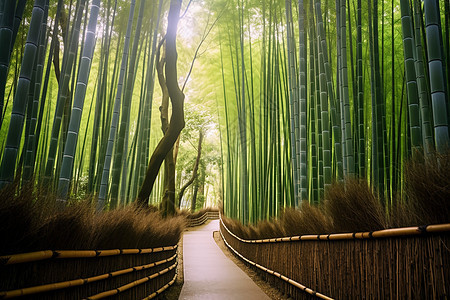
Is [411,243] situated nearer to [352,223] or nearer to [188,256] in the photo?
[352,223]

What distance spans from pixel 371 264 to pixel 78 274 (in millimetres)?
1298

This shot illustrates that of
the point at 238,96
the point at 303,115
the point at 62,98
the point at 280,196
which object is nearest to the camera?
the point at 62,98

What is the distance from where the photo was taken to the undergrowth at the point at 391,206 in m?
1.25

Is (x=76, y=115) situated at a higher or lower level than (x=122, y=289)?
higher

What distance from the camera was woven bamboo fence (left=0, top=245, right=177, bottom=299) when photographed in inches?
41.9

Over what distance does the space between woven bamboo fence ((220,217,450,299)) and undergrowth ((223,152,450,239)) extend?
0.05m

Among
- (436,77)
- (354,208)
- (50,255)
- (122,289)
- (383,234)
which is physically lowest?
(122,289)

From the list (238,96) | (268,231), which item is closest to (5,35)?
(268,231)

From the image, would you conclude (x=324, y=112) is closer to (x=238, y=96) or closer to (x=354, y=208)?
(x=354, y=208)

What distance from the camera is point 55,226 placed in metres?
1.31

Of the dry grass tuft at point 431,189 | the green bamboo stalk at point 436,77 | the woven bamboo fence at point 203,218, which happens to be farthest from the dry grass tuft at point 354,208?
the woven bamboo fence at point 203,218

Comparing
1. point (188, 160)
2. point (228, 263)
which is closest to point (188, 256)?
point (228, 263)

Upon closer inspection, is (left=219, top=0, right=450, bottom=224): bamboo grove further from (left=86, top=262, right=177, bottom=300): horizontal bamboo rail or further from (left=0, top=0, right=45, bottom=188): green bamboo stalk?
(left=0, top=0, right=45, bottom=188): green bamboo stalk

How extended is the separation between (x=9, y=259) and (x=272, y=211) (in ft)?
14.3
